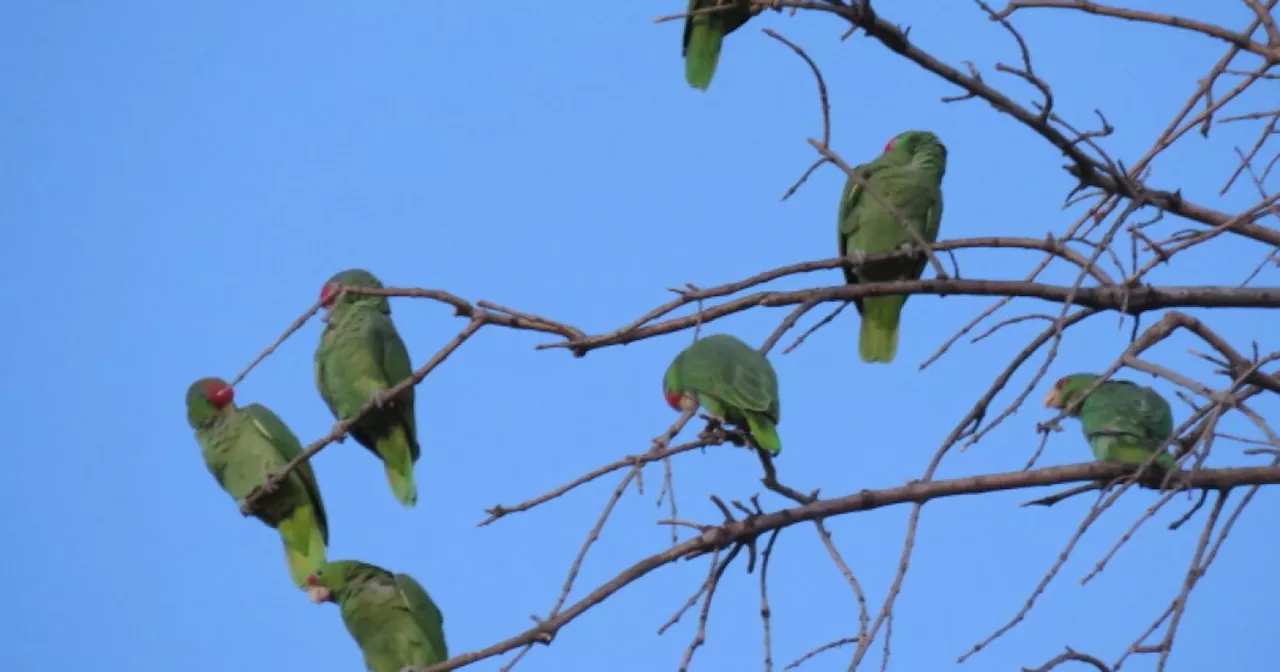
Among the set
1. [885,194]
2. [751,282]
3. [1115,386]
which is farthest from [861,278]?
[751,282]

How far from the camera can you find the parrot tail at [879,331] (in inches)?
209

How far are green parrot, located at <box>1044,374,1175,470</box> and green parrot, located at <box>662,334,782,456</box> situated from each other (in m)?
1.26

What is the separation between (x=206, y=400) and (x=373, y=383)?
2.57 ft

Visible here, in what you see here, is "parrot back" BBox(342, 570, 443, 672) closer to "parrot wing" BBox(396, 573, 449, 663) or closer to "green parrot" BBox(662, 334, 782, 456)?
"parrot wing" BBox(396, 573, 449, 663)

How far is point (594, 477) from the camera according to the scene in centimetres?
291

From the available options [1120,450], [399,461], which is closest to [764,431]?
[1120,450]

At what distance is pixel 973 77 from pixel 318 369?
324cm

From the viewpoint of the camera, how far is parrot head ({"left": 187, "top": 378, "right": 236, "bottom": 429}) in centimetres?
585

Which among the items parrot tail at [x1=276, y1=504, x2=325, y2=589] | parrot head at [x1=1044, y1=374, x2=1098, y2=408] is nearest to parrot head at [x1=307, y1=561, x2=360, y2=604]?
parrot tail at [x1=276, y1=504, x2=325, y2=589]

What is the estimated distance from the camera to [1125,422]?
5.21 metres

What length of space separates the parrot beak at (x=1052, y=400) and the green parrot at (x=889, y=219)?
1328mm

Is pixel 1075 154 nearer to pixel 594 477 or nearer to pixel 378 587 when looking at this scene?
pixel 594 477

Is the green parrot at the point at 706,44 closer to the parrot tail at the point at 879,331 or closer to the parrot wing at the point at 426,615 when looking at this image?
the parrot tail at the point at 879,331

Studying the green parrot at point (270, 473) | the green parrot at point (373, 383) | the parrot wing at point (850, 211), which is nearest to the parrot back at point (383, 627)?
the green parrot at point (270, 473)
